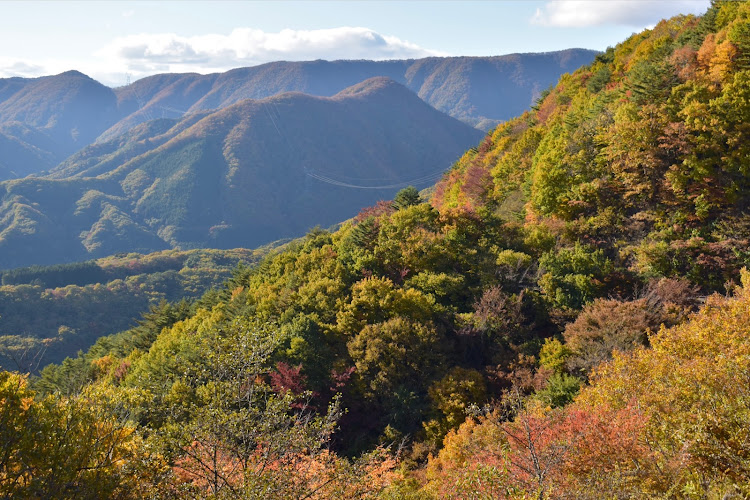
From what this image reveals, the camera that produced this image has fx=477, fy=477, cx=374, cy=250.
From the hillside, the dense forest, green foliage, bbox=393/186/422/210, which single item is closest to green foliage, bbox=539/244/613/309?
the dense forest

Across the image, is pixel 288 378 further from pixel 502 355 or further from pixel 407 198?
pixel 407 198

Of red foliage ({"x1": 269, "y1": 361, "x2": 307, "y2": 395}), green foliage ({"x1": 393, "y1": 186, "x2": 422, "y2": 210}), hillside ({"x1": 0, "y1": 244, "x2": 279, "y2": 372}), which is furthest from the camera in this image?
hillside ({"x1": 0, "y1": 244, "x2": 279, "y2": 372})

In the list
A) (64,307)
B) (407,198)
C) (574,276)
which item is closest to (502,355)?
(574,276)

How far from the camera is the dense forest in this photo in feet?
43.9

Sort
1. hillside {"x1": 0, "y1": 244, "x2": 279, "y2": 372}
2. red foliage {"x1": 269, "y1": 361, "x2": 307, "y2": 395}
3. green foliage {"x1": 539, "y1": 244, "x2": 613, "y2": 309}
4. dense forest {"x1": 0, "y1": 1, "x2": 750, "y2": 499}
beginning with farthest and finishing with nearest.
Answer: hillside {"x1": 0, "y1": 244, "x2": 279, "y2": 372} < green foliage {"x1": 539, "y1": 244, "x2": 613, "y2": 309} < red foliage {"x1": 269, "y1": 361, "x2": 307, "y2": 395} < dense forest {"x1": 0, "y1": 1, "x2": 750, "y2": 499}

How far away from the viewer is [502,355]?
3228cm

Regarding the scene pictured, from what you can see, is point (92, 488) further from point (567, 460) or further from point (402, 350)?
point (402, 350)

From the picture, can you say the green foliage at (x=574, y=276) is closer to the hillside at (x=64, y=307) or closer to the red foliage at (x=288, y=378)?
the red foliage at (x=288, y=378)

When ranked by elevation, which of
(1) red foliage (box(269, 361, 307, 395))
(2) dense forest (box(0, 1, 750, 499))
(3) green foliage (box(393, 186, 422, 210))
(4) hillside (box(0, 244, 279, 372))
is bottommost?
(4) hillside (box(0, 244, 279, 372))

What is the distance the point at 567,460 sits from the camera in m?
15.4

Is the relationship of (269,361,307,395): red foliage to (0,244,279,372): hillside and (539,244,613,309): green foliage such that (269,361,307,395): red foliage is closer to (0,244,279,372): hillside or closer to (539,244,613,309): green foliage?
(539,244,613,309): green foliage

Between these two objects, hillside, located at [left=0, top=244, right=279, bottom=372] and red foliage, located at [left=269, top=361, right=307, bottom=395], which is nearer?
red foliage, located at [left=269, top=361, right=307, bottom=395]

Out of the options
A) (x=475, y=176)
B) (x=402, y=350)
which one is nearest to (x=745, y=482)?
(x=402, y=350)

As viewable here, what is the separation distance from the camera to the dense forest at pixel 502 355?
1339 cm
